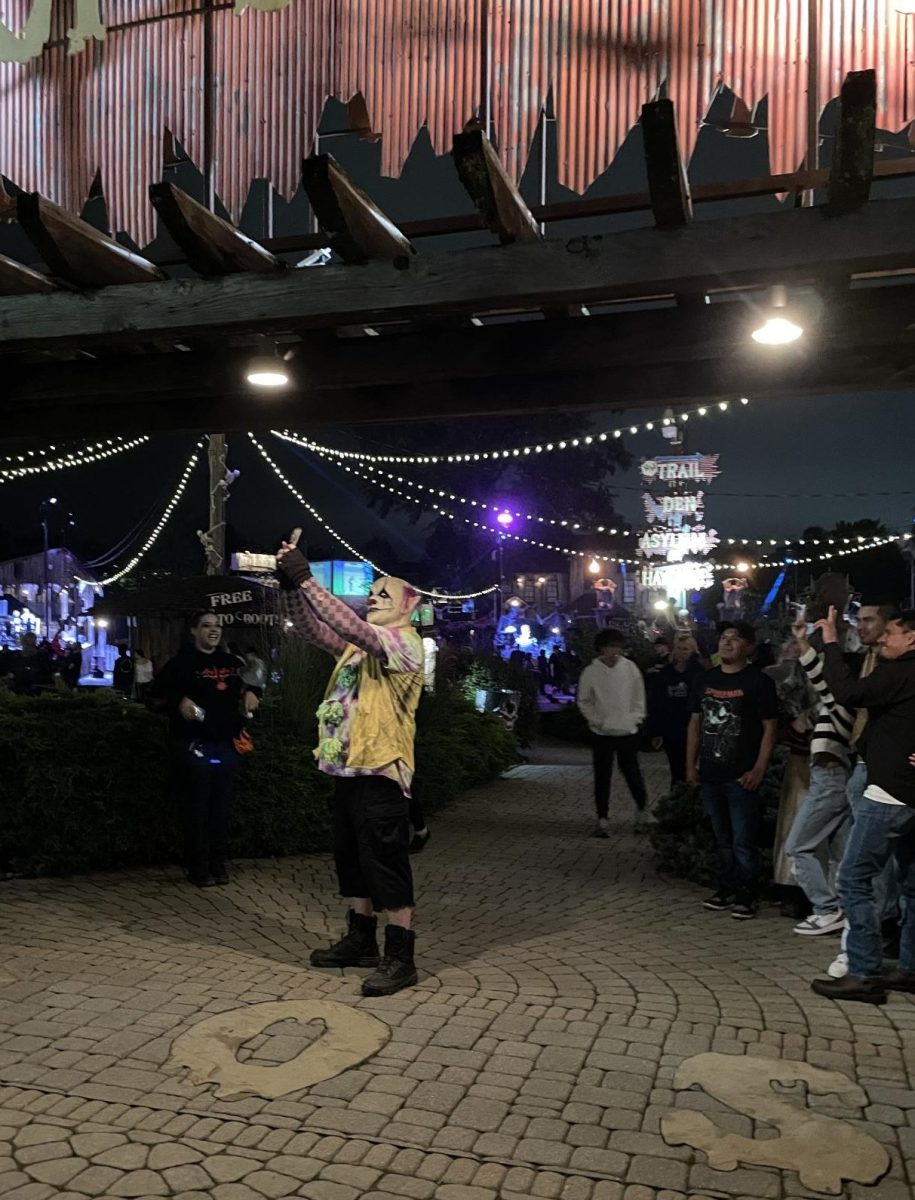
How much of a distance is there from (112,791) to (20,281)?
4016 millimetres

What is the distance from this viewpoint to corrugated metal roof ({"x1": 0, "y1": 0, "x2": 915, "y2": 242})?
13.1 feet

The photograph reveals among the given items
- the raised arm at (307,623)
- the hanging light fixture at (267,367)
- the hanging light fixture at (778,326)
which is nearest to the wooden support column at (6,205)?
the hanging light fixture at (267,367)

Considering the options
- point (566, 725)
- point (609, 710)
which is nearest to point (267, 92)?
point (609, 710)

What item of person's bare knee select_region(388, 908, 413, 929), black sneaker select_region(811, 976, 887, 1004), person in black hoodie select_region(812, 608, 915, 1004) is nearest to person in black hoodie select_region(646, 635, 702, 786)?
person in black hoodie select_region(812, 608, 915, 1004)

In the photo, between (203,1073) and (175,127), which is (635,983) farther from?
(175,127)

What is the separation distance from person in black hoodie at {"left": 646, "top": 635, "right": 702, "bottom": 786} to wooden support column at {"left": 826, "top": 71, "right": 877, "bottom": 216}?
21.7 ft

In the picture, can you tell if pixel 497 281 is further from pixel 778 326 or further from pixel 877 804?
pixel 877 804

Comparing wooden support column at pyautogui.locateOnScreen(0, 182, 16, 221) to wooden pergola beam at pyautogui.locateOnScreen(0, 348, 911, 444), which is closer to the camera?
wooden support column at pyautogui.locateOnScreen(0, 182, 16, 221)

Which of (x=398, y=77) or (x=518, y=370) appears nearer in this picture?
(x=398, y=77)

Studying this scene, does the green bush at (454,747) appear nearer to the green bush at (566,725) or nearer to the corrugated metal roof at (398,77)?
the green bush at (566,725)

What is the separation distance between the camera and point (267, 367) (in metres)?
5.26

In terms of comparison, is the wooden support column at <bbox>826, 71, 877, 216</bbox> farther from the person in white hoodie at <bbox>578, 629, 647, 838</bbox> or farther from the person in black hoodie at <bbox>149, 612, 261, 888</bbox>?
the person in white hoodie at <bbox>578, 629, 647, 838</bbox>

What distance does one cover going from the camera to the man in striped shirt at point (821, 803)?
5.55m

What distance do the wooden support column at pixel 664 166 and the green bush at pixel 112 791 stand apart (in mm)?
5365
